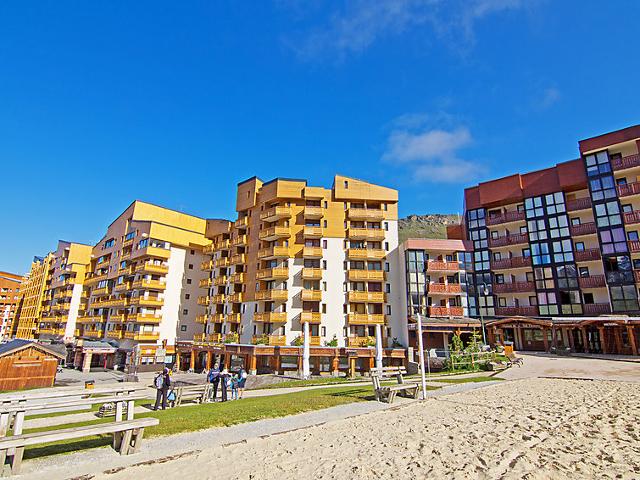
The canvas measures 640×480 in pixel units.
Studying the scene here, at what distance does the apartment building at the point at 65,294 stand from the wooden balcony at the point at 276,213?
4610 centimetres

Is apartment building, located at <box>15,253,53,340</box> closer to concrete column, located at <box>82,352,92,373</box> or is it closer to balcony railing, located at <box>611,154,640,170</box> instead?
concrete column, located at <box>82,352,92,373</box>

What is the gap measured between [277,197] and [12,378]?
32703 mm

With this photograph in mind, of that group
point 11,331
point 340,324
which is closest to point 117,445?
point 340,324

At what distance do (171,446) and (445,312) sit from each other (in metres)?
37.9

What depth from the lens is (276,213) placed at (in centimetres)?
4669

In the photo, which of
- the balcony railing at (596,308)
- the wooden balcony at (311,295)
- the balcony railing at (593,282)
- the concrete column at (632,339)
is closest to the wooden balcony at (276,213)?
the wooden balcony at (311,295)

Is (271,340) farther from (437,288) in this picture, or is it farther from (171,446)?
(171,446)

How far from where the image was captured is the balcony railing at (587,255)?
1566 inches

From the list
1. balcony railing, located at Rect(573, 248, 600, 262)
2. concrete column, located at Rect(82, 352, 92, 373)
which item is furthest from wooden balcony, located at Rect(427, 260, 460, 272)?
concrete column, located at Rect(82, 352, 92, 373)

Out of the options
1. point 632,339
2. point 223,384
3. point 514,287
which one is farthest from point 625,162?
point 223,384

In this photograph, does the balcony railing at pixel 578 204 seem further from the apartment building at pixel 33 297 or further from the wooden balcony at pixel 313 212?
the apartment building at pixel 33 297

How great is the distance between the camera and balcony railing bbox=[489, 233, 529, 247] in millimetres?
45175

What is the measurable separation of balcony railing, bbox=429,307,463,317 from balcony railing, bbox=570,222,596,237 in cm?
1533

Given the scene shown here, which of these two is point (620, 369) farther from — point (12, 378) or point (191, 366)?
point (12, 378)
